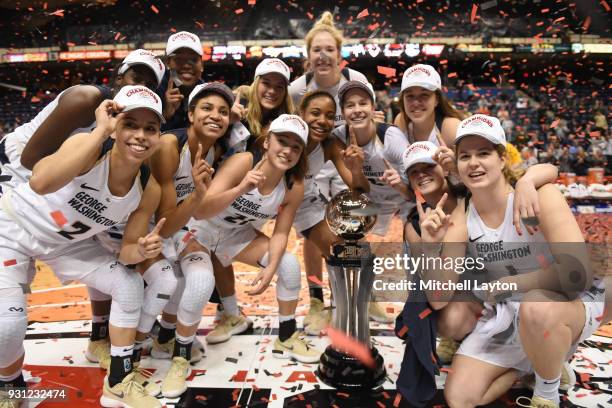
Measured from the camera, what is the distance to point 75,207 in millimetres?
2461

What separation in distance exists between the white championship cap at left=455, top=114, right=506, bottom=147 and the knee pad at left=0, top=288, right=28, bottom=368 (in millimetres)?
2397

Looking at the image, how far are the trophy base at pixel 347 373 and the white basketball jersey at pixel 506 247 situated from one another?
2.80 ft

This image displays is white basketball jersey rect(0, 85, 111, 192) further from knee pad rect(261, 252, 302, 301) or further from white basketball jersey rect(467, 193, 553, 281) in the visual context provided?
white basketball jersey rect(467, 193, 553, 281)

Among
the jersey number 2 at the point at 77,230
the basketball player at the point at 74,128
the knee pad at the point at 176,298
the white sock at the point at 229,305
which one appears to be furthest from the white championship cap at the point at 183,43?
the white sock at the point at 229,305

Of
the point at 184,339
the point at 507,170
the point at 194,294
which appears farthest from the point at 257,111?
the point at 507,170

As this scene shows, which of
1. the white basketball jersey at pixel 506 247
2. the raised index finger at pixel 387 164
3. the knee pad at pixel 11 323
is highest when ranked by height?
the raised index finger at pixel 387 164

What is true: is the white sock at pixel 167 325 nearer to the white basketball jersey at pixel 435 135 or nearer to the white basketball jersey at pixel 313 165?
the white basketball jersey at pixel 313 165

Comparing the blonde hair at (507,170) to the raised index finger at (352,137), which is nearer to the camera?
the blonde hair at (507,170)

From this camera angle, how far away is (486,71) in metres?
18.7

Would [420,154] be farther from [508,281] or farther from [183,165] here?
[183,165]

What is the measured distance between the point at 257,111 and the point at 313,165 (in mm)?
586

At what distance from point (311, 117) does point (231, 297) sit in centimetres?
148

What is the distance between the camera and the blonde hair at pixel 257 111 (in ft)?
11.0

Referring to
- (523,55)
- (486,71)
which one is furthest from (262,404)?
(486,71)
